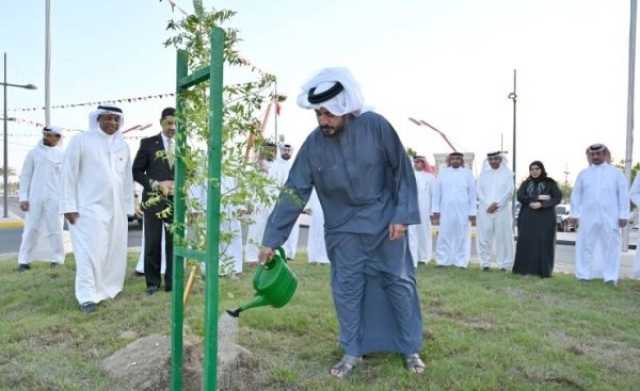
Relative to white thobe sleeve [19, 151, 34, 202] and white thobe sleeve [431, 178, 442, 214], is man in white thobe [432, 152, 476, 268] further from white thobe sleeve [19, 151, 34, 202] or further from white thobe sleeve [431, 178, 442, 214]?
white thobe sleeve [19, 151, 34, 202]

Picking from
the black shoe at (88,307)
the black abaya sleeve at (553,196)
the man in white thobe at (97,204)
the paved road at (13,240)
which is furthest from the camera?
the paved road at (13,240)

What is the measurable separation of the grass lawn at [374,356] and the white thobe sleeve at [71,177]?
856 millimetres

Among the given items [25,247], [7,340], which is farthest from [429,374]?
[25,247]

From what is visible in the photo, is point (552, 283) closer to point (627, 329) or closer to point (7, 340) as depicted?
point (627, 329)

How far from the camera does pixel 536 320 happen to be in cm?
489

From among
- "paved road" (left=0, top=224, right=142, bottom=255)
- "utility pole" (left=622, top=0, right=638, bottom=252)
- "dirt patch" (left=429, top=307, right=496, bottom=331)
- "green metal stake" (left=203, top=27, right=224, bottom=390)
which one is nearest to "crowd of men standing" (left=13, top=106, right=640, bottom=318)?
"green metal stake" (left=203, top=27, right=224, bottom=390)

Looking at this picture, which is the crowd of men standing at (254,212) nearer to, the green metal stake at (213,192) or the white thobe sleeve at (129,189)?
the white thobe sleeve at (129,189)

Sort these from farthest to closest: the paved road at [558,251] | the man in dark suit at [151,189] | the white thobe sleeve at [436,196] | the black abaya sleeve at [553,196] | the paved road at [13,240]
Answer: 1. the paved road at [13,240]
2. the paved road at [558,251]
3. the white thobe sleeve at [436,196]
4. the black abaya sleeve at [553,196]
5. the man in dark suit at [151,189]

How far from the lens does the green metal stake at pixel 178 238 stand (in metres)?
2.82

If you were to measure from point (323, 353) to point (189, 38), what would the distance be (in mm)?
2100

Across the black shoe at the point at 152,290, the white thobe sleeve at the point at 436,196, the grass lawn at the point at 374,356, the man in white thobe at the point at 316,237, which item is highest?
the white thobe sleeve at the point at 436,196

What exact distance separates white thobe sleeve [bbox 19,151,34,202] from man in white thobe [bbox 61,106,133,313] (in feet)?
9.13

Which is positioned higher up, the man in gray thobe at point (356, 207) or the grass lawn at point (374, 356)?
the man in gray thobe at point (356, 207)

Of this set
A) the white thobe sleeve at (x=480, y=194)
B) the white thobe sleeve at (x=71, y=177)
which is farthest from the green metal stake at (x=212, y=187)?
the white thobe sleeve at (x=480, y=194)
